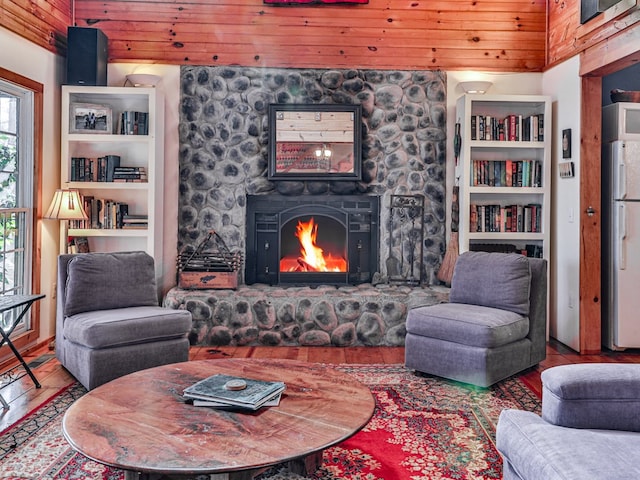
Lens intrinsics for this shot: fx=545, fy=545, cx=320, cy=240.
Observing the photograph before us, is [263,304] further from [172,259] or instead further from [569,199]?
[569,199]

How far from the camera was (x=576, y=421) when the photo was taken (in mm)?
1805

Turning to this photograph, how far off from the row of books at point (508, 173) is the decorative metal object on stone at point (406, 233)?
604 millimetres

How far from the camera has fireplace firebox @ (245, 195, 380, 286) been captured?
17.0 ft

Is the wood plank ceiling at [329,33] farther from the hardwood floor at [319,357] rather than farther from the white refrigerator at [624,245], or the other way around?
the hardwood floor at [319,357]

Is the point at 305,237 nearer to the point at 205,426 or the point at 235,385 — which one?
the point at 235,385

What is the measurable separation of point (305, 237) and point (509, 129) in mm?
2135

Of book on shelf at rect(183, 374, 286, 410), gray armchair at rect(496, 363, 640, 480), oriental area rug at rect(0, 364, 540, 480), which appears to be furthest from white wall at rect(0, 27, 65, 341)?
gray armchair at rect(496, 363, 640, 480)

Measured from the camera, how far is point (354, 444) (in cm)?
261

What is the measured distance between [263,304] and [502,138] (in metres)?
2.63

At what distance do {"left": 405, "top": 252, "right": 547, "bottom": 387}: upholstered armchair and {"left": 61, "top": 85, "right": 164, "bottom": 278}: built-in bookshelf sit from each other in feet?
8.30

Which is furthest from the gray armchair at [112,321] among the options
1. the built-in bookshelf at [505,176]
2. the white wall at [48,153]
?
the built-in bookshelf at [505,176]

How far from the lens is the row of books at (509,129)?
4.96m

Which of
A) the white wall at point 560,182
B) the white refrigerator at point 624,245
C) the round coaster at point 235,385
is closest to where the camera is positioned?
the round coaster at point 235,385

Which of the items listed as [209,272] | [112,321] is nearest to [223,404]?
[112,321]
